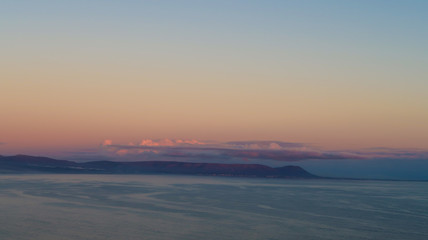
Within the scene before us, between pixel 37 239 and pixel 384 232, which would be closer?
pixel 37 239

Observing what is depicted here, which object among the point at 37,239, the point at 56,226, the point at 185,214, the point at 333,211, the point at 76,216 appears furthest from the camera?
the point at 333,211

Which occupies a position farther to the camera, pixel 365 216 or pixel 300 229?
pixel 365 216

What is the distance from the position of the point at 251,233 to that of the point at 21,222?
16969 millimetres

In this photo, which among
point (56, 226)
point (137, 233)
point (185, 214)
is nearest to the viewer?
point (137, 233)

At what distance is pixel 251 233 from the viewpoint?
30000 millimetres

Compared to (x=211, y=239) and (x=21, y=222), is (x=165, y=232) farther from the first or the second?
(x=21, y=222)

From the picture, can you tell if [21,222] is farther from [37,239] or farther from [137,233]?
[137,233]

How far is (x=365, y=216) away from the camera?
4191 cm

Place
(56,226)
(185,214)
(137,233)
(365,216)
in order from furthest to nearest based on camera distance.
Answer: (365,216) → (185,214) → (56,226) → (137,233)

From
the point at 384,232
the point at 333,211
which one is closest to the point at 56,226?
the point at 384,232

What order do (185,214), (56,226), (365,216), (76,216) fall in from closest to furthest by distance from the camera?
(56,226) → (76,216) → (185,214) → (365,216)

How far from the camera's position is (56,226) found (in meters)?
31.2

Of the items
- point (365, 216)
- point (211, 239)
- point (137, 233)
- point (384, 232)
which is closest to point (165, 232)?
point (137, 233)

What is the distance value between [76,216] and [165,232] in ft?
34.7
